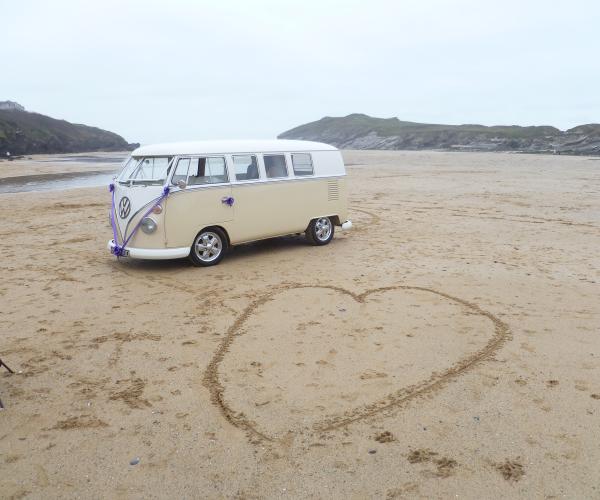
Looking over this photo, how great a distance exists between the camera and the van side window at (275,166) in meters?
10.3

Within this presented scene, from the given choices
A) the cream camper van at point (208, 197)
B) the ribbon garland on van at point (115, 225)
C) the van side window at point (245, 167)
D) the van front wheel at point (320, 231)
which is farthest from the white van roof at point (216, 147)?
the van front wheel at point (320, 231)

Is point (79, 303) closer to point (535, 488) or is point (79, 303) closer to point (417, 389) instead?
point (417, 389)

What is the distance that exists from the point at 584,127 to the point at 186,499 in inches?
3433

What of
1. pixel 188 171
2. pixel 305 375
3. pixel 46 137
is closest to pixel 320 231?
pixel 188 171

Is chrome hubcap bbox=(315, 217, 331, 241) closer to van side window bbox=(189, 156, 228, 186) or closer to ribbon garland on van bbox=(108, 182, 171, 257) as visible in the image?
van side window bbox=(189, 156, 228, 186)

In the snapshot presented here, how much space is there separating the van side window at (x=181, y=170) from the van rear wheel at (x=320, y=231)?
10.3 ft

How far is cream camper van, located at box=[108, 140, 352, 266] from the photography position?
9.03m

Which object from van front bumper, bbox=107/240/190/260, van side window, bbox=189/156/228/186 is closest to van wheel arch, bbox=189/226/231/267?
van front bumper, bbox=107/240/190/260

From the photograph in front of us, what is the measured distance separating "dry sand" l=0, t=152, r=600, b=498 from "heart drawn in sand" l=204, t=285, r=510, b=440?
0.02m

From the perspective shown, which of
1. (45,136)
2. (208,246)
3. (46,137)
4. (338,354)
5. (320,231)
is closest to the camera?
(338,354)

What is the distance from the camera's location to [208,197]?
9.41 metres

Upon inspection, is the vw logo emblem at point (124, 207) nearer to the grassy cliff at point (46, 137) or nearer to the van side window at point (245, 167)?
the van side window at point (245, 167)

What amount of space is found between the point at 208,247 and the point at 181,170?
1449 millimetres

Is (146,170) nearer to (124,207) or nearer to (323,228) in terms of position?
(124,207)
